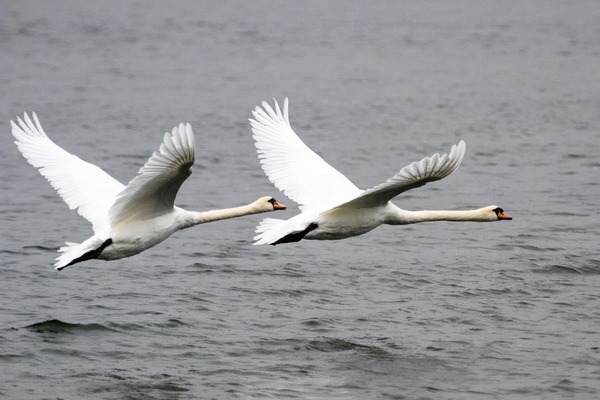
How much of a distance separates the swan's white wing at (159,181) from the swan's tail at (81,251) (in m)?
0.31

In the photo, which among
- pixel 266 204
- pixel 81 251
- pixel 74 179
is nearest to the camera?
pixel 81 251

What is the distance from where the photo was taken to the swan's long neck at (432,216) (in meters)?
14.3

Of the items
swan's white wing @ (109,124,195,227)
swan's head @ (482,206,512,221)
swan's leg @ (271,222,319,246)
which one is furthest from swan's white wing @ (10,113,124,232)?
swan's head @ (482,206,512,221)

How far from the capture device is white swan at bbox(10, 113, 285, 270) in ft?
39.1

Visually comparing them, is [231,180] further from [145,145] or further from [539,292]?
[539,292]

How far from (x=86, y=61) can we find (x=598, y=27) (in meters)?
19.4

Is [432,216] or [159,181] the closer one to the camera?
[159,181]

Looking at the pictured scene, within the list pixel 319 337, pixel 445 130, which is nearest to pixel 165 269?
pixel 319 337

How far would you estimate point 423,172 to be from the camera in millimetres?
12156

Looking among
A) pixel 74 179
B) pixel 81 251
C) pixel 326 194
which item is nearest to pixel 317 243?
pixel 326 194

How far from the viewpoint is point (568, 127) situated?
2833cm

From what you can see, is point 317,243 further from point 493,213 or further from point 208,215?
point 208,215

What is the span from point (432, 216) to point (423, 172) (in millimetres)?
2395

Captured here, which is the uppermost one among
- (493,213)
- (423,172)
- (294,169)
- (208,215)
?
(423,172)
